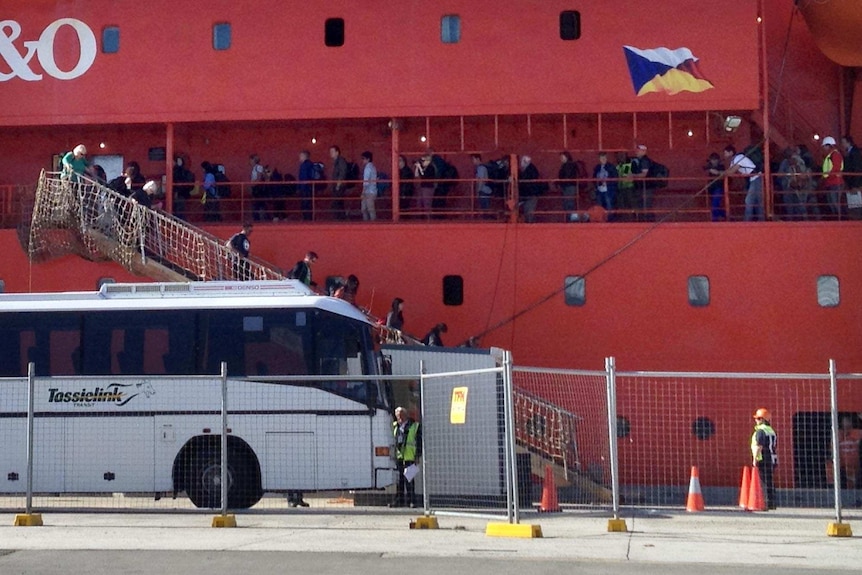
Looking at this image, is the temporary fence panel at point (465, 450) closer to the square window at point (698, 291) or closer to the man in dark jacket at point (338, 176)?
the square window at point (698, 291)

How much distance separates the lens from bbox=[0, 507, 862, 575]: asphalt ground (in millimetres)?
12008

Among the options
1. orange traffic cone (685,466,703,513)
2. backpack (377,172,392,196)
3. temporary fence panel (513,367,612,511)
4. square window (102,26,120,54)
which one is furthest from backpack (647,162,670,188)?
square window (102,26,120,54)

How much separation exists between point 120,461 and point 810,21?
1476cm

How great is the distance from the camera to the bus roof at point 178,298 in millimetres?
18656

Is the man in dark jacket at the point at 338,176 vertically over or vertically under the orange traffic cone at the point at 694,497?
over

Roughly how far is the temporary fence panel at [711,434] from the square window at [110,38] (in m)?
10.7

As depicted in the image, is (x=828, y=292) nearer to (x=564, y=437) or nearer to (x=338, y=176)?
(x=564, y=437)

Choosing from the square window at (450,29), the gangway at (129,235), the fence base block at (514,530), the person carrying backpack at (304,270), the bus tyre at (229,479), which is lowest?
the fence base block at (514,530)

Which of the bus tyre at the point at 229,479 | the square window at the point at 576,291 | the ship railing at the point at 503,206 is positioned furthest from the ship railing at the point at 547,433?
the ship railing at the point at 503,206

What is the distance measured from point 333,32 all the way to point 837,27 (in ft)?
29.2

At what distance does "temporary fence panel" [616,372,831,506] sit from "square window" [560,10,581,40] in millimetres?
6032

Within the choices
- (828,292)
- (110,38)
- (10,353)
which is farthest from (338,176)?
(828,292)

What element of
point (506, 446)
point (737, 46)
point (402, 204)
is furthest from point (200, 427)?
point (737, 46)

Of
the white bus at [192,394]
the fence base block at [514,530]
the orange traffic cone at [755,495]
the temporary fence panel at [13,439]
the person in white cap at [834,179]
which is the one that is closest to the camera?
the fence base block at [514,530]
